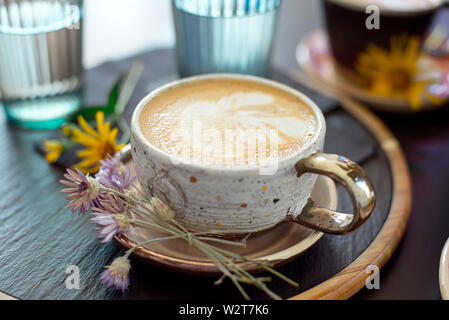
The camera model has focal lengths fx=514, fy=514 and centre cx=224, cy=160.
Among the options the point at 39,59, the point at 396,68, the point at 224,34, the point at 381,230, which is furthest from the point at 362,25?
the point at 39,59

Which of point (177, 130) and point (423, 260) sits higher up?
point (177, 130)

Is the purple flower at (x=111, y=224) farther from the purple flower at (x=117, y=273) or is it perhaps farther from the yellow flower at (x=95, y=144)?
the yellow flower at (x=95, y=144)

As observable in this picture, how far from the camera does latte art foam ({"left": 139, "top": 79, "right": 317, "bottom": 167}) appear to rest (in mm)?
487

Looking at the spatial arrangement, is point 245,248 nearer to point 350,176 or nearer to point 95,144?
point 350,176

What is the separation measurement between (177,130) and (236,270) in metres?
0.15

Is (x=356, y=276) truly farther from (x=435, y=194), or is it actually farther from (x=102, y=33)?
(x=102, y=33)

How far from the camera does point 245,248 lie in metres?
0.51

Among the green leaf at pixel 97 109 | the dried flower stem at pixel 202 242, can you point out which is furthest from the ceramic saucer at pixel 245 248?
the green leaf at pixel 97 109

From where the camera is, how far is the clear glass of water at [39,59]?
2.25ft

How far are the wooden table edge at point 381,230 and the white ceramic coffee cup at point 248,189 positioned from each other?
Answer: 0.05 metres

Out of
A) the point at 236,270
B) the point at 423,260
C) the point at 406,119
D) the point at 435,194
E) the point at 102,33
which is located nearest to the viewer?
the point at 236,270

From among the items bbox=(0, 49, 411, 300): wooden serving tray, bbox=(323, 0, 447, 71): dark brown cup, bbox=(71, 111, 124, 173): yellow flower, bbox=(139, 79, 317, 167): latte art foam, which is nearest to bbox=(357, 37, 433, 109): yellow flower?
bbox=(323, 0, 447, 71): dark brown cup

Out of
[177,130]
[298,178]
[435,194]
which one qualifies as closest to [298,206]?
[298,178]
